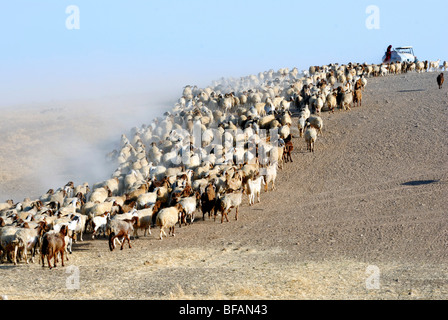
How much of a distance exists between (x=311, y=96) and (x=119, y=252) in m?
19.2

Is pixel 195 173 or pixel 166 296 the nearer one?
pixel 166 296

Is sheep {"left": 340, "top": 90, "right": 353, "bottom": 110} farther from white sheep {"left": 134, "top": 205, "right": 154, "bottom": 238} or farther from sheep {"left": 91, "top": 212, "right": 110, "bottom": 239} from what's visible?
sheep {"left": 91, "top": 212, "right": 110, "bottom": 239}

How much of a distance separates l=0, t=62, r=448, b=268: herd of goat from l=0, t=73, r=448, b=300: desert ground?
0.58 m

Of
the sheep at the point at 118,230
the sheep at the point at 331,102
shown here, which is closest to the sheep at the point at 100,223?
the sheep at the point at 118,230

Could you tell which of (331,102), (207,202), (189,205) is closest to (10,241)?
(189,205)

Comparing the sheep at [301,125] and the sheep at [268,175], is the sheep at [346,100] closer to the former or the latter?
the sheep at [301,125]

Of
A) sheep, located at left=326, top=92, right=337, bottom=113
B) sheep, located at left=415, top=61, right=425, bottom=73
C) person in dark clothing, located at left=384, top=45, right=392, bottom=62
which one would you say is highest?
person in dark clothing, located at left=384, top=45, right=392, bottom=62

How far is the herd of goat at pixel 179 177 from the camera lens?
14242 millimetres

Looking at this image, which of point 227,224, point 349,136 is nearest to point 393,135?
point 349,136

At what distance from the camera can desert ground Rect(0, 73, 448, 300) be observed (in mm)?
10438

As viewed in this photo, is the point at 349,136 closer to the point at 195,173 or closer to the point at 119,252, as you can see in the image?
the point at 195,173

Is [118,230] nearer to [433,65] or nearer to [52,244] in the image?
[52,244]

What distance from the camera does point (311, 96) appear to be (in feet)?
98.9

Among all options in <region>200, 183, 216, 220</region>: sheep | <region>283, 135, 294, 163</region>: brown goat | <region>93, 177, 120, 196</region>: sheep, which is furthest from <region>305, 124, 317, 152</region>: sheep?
<region>93, 177, 120, 196</region>: sheep
